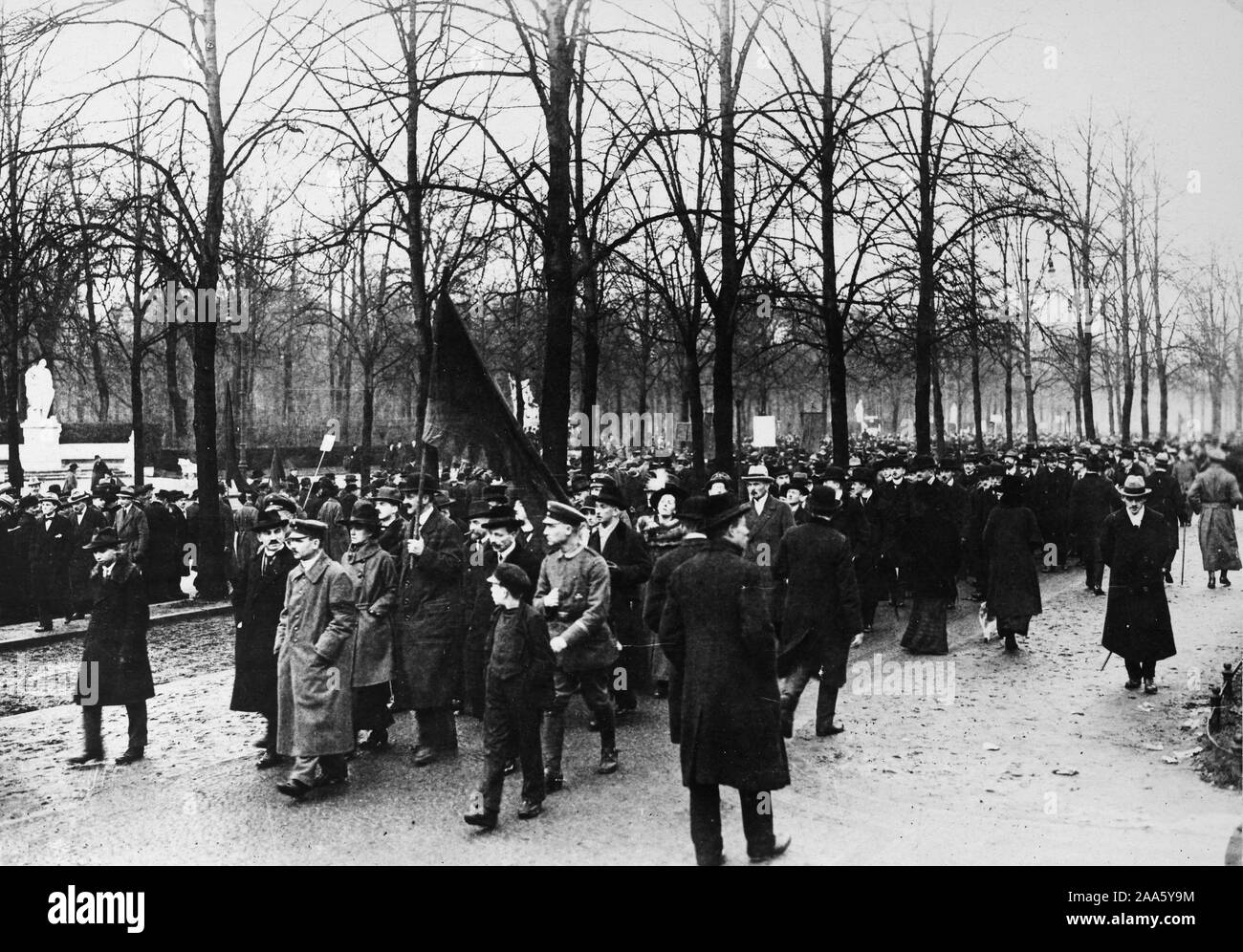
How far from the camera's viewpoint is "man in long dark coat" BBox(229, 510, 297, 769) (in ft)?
23.2

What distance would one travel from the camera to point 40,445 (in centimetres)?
3078

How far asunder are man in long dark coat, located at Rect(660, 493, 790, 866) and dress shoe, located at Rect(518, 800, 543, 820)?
123 centimetres

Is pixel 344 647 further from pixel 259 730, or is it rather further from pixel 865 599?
pixel 865 599

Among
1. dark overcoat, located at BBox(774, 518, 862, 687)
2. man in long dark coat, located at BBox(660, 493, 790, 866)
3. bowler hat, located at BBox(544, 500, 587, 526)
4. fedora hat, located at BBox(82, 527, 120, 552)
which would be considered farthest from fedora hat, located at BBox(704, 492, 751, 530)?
fedora hat, located at BBox(82, 527, 120, 552)

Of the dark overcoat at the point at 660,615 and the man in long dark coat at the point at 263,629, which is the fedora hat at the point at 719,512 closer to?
the dark overcoat at the point at 660,615

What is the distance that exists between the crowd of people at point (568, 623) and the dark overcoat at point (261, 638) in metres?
0.01

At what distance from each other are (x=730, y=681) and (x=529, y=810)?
1632 mm

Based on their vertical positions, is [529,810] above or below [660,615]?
below

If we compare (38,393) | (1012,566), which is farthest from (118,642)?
(38,393)

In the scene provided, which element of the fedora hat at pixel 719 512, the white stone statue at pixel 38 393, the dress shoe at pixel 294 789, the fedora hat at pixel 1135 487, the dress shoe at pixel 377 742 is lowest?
the dress shoe at pixel 377 742

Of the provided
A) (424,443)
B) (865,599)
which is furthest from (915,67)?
(424,443)

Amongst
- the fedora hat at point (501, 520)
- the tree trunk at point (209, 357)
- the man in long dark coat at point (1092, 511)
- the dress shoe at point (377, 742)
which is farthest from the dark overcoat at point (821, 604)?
the tree trunk at point (209, 357)

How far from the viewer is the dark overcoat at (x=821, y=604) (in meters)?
7.55

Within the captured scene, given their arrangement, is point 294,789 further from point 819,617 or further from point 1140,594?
point 1140,594
